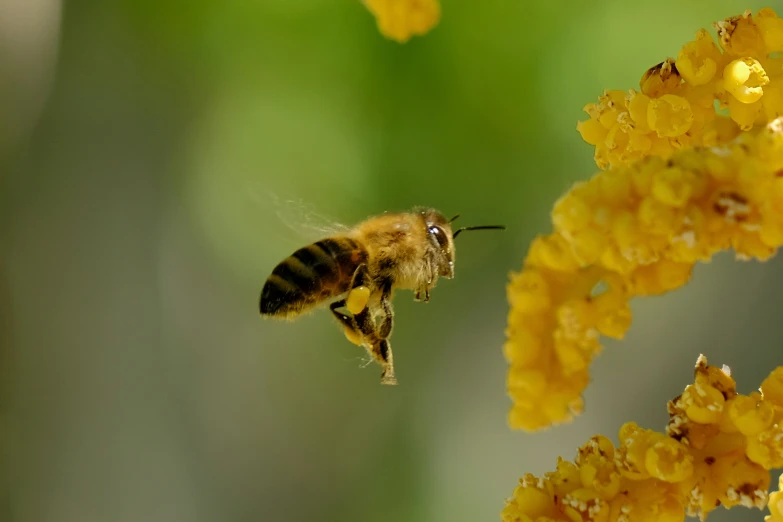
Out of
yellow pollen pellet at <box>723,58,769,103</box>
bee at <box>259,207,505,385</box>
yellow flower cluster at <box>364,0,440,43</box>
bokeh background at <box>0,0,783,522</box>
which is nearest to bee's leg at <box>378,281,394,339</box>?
bee at <box>259,207,505,385</box>

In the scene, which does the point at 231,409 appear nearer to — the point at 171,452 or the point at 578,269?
the point at 171,452

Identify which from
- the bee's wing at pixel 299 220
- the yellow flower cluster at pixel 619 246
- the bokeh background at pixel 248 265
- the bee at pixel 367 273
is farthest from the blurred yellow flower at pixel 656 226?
the bokeh background at pixel 248 265

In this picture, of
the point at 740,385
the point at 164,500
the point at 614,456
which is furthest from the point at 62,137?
Answer: the point at 614,456

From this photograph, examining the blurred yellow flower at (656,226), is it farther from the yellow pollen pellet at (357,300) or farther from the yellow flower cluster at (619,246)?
the yellow pollen pellet at (357,300)

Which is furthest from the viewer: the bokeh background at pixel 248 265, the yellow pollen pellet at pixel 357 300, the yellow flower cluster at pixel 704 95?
the bokeh background at pixel 248 265

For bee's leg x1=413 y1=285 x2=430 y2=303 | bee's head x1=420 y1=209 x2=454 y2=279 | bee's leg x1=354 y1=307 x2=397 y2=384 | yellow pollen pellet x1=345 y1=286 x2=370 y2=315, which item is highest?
bee's head x1=420 y1=209 x2=454 y2=279

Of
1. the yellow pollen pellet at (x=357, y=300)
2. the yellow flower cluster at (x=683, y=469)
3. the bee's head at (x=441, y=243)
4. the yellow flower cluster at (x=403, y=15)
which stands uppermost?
the yellow flower cluster at (x=403, y=15)

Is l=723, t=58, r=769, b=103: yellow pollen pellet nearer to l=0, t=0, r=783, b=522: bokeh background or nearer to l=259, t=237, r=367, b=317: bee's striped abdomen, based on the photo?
l=259, t=237, r=367, b=317: bee's striped abdomen

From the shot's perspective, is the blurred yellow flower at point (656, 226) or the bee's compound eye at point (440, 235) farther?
the bee's compound eye at point (440, 235)
